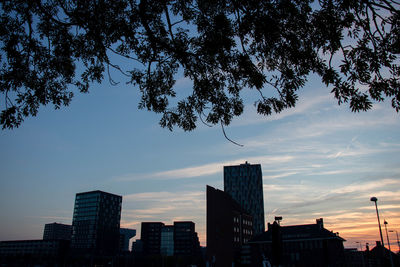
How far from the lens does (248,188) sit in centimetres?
16150

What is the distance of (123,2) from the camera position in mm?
9828

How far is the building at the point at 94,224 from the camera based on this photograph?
185 m

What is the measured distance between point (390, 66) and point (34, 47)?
1054cm

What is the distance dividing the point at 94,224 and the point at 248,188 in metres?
95.7

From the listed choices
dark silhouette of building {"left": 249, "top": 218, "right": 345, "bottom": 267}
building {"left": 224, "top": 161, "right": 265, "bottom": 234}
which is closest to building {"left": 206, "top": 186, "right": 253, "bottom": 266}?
dark silhouette of building {"left": 249, "top": 218, "right": 345, "bottom": 267}

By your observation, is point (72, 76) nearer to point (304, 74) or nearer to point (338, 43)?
point (304, 74)

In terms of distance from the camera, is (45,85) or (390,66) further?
(45,85)

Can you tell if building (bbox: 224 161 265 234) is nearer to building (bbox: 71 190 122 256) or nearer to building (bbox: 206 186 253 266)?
building (bbox: 206 186 253 266)

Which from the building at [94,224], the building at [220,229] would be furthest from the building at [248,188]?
the building at [94,224]

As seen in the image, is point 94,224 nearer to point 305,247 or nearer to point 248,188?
point 248,188

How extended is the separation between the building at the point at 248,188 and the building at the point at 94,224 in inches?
3173

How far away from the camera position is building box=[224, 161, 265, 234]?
158750 mm

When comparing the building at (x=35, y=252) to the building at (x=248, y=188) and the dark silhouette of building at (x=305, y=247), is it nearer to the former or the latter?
the building at (x=248, y=188)

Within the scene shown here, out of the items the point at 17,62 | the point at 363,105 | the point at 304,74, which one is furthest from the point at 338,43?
the point at 17,62
